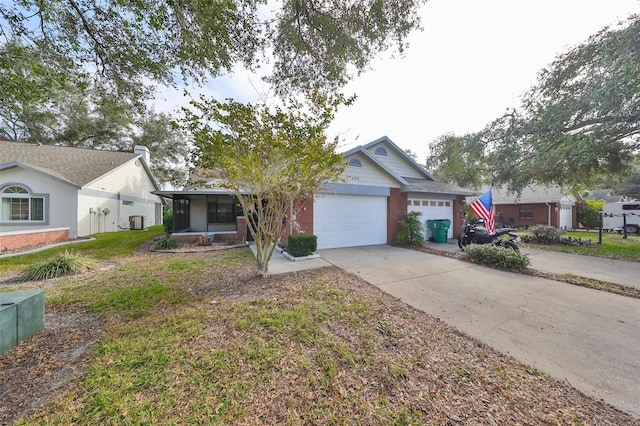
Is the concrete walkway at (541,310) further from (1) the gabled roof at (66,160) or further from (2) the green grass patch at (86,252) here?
(1) the gabled roof at (66,160)

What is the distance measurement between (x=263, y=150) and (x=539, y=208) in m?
24.7

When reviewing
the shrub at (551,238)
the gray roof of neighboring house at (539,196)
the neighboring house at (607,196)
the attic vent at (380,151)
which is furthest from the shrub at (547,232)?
the neighboring house at (607,196)

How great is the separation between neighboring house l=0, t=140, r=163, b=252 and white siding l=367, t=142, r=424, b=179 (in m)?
16.0

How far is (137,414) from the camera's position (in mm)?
1935

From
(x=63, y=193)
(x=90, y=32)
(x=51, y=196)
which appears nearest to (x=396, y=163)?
(x=90, y=32)

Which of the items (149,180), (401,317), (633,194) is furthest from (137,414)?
(633,194)

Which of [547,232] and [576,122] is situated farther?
[547,232]

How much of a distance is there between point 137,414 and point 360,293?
3552mm

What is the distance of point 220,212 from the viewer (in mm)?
14875

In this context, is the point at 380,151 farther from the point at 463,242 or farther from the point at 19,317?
the point at 19,317

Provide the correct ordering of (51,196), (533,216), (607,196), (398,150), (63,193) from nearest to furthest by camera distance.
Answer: (51,196) < (63,193) < (398,150) < (533,216) < (607,196)

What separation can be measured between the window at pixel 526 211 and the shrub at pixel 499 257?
1883 centimetres

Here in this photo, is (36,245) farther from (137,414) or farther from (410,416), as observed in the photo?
(410,416)

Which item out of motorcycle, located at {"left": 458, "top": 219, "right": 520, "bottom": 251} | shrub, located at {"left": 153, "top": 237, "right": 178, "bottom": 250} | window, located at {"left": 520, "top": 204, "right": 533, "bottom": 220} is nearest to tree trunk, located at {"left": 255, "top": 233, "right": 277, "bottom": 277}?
shrub, located at {"left": 153, "top": 237, "right": 178, "bottom": 250}
